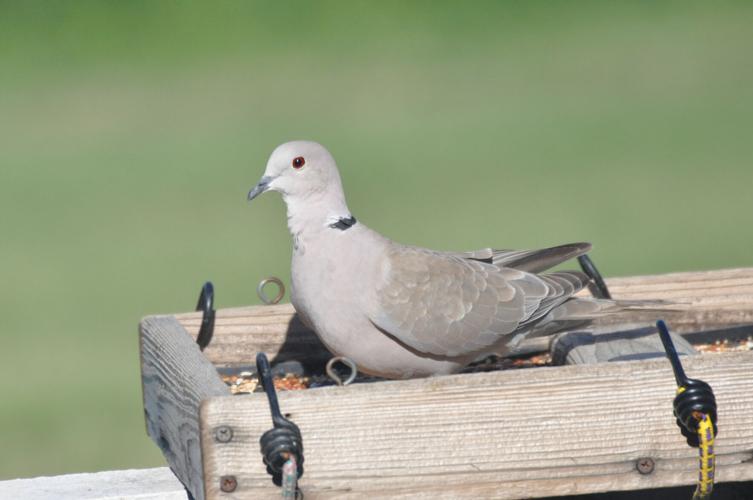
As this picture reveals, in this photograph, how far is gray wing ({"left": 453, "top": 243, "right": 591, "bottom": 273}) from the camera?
4.02 metres

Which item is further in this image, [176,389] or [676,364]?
[176,389]

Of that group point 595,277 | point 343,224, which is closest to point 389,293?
point 343,224

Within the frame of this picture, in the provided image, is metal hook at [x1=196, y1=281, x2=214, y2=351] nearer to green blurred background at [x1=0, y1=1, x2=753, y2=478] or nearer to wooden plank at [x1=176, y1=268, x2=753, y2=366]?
wooden plank at [x1=176, y1=268, x2=753, y2=366]

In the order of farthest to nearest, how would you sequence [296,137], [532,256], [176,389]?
1. [296,137]
2. [532,256]
3. [176,389]

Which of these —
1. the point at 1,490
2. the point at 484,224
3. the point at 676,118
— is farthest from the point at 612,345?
the point at 676,118

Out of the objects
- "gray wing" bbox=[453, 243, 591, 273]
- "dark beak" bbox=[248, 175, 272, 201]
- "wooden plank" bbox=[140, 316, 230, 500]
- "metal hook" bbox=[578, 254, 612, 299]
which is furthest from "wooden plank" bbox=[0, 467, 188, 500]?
"metal hook" bbox=[578, 254, 612, 299]

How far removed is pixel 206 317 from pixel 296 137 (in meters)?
9.33

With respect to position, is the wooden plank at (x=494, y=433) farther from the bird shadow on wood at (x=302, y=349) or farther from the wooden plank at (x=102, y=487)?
the bird shadow on wood at (x=302, y=349)

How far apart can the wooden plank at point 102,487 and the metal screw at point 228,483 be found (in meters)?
0.57

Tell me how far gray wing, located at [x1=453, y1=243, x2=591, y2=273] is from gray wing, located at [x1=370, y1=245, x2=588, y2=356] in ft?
0.24

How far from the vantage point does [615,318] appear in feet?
13.7

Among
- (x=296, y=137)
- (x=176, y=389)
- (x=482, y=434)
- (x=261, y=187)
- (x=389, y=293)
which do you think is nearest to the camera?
(x=482, y=434)

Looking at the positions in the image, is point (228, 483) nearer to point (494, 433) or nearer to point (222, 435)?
point (222, 435)

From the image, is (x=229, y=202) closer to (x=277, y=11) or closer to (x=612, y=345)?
(x=277, y=11)
